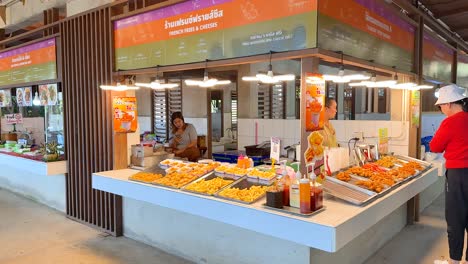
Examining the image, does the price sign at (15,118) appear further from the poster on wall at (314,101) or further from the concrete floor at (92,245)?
the poster on wall at (314,101)

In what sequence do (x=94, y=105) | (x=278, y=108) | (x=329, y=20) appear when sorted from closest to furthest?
(x=329, y=20)
(x=94, y=105)
(x=278, y=108)

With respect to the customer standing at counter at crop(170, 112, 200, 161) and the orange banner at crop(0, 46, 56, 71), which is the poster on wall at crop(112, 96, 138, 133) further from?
the orange banner at crop(0, 46, 56, 71)

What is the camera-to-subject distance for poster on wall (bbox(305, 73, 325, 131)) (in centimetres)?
337

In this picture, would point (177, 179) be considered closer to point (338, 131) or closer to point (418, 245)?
point (418, 245)

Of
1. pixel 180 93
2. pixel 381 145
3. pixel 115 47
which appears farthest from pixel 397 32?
pixel 180 93

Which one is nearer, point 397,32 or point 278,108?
point 397,32

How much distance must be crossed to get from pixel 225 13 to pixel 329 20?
3.66 feet

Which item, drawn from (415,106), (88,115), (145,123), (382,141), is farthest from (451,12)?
(145,123)

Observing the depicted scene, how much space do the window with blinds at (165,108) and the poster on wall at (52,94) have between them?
130 inches

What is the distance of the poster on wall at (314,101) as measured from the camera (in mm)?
3373

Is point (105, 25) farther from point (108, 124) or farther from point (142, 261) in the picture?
point (142, 261)

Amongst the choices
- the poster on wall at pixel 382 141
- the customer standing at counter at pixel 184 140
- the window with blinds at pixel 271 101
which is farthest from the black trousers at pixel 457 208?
the window with blinds at pixel 271 101

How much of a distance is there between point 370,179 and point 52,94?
543cm

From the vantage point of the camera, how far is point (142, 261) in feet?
14.6
